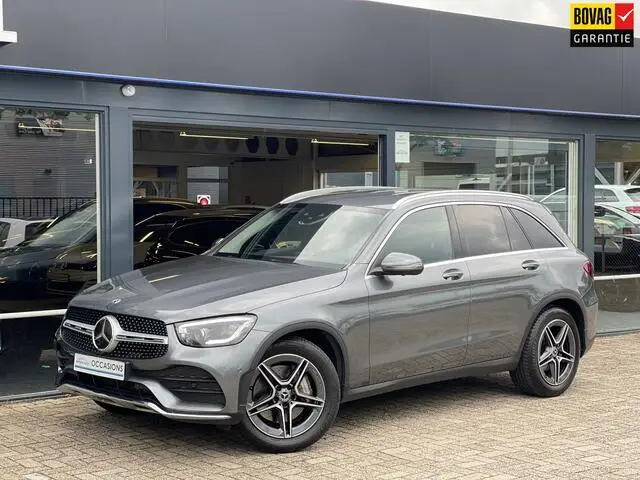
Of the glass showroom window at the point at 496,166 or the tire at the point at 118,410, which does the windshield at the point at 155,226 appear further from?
the tire at the point at 118,410

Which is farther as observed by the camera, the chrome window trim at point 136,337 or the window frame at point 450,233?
the window frame at point 450,233

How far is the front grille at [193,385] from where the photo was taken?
5582 mm

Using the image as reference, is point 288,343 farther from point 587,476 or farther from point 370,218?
point 587,476

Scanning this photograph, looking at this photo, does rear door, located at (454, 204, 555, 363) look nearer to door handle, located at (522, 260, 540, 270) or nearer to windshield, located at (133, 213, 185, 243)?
door handle, located at (522, 260, 540, 270)

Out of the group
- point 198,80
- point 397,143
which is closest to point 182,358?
point 198,80

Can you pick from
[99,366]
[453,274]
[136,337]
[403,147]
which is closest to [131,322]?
[136,337]

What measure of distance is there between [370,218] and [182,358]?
2.01 metres

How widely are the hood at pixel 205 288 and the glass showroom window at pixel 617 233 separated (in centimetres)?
648

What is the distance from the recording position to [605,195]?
38.9 ft

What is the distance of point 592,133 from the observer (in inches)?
454

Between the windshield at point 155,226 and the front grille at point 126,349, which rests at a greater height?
the windshield at point 155,226

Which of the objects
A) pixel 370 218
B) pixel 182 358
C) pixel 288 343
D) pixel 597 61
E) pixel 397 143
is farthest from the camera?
pixel 597 61

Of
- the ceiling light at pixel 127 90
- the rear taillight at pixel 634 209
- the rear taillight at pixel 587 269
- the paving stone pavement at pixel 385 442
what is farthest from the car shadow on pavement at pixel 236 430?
the rear taillight at pixel 634 209

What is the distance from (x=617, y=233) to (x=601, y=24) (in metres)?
2.69
